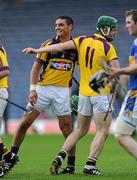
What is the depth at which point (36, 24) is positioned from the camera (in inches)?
1123

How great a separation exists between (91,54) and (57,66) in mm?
640

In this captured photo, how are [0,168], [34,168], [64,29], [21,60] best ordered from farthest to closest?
[21,60]
[34,168]
[64,29]
[0,168]

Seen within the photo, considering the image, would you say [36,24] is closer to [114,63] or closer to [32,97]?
[32,97]

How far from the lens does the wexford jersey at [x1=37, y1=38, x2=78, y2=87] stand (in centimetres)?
1041

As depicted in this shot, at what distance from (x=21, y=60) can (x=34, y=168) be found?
16529 millimetres

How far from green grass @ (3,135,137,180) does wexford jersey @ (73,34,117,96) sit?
3.92 ft

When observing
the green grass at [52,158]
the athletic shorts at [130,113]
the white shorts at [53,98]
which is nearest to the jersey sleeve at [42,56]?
the white shorts at [53,98]

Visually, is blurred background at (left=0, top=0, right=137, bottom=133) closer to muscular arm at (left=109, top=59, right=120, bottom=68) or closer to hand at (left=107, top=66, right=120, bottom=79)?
muscular arm at (left=109, top=59, right=120, bottom=68)

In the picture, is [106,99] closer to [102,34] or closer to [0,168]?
[102,34]

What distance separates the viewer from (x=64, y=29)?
10.4 metres

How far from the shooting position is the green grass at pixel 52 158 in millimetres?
9922

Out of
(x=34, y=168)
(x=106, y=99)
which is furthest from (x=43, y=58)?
(x=34, y=168)

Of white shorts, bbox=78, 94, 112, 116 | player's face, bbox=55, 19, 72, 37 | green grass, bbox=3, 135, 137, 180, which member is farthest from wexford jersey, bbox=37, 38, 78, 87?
green grass, bbox=3, 135, 137, 180

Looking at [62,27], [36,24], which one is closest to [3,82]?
[62,27]
